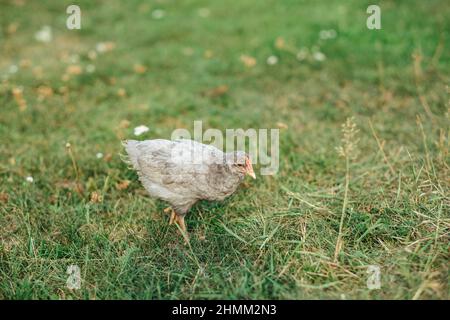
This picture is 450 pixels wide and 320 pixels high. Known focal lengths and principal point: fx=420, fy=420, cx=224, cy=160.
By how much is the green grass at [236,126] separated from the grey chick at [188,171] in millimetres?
314

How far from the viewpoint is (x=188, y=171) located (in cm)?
288

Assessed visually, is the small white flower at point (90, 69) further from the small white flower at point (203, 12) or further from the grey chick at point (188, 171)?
the grey chick at point (188, 171)

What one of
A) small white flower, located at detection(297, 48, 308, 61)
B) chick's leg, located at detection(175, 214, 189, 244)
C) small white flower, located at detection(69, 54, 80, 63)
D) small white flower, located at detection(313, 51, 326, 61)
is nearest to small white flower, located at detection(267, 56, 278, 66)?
small white flower, located at detection(297, 48, 308, 61)

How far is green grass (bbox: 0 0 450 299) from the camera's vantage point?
2689 mm

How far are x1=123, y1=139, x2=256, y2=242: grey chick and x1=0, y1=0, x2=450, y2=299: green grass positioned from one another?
31 cm

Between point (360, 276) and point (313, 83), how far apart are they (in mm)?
3039

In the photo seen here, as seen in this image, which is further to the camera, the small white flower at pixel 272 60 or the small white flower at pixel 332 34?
the small white flower at pixel 332 34

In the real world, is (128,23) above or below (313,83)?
above

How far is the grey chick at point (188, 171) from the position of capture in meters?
2.88

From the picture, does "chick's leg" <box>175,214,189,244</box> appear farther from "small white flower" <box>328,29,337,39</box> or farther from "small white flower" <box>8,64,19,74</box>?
"small white flower" <box>328,29,337,39</box>

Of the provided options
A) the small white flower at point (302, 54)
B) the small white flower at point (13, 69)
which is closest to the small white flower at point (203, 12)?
the small white flower at point (302, 54)

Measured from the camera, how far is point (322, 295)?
250cm

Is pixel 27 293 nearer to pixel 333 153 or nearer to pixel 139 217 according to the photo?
pixel 139 217
